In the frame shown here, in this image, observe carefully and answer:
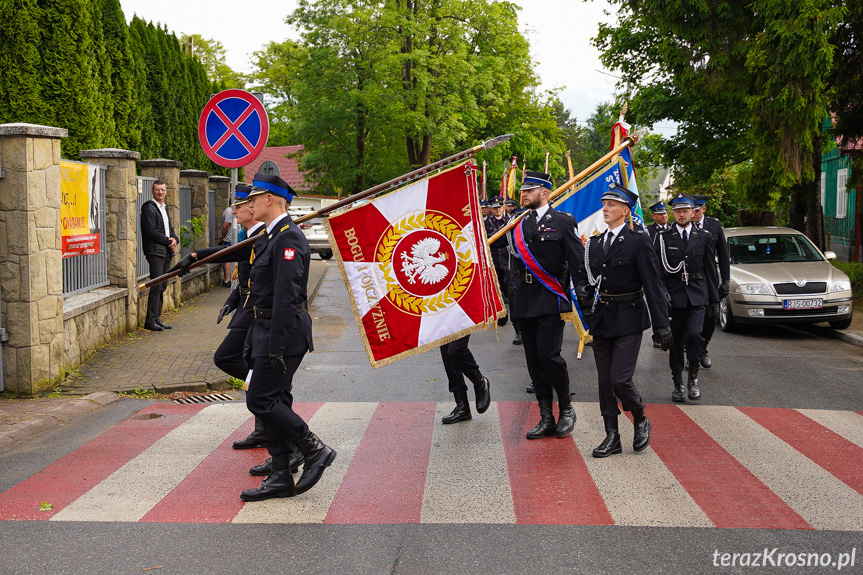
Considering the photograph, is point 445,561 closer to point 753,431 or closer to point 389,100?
point 753,431

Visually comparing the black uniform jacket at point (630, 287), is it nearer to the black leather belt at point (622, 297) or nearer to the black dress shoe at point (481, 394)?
the black leather belt at point (622, 297)

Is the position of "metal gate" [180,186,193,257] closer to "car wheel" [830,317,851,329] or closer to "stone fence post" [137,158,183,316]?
"stone fence post" [137,158,183,316]

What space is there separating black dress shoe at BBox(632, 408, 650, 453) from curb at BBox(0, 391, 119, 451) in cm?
469

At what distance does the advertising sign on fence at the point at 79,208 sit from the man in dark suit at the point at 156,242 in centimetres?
124

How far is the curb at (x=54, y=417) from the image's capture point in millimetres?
6766

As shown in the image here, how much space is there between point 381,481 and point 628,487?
1.59 metres


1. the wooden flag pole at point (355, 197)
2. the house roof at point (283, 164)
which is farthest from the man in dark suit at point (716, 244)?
the house roof at point (283, 164)

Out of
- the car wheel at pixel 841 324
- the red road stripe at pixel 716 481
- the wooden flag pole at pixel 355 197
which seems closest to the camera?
the red road stripe at pixel 716 481

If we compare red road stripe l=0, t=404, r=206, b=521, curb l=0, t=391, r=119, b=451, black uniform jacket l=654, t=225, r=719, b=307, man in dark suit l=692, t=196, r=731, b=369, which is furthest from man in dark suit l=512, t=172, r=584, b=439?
curb l=0, t=391, r=119, b=451

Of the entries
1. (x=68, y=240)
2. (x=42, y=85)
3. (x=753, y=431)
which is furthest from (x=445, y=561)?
(x=42, y=85)

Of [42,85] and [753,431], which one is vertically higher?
[42,85]

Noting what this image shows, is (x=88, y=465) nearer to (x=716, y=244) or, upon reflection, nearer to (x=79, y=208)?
(x=79, y=208)

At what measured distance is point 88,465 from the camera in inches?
240

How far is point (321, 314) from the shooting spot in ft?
52.3
